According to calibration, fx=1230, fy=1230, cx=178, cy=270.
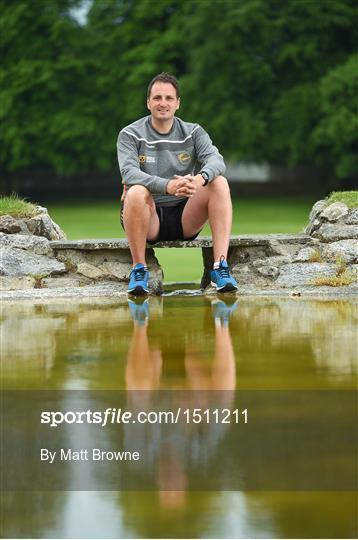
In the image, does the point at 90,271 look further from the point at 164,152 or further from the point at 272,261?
the point at 272,261

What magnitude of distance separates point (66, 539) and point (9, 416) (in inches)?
44.8

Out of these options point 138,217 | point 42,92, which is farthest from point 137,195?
point 42,92

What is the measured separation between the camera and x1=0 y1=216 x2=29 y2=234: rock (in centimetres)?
834

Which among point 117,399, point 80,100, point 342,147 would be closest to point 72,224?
point 342,147

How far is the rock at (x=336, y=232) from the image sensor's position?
820 centimetres

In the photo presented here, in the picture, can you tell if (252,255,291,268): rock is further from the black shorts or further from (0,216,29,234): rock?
(0,216,29,234): rock

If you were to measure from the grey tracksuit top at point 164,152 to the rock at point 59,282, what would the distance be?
0.80m

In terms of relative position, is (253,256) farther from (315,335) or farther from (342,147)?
(342,147)

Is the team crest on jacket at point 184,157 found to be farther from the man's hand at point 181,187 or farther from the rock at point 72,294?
the rock at point 72,294

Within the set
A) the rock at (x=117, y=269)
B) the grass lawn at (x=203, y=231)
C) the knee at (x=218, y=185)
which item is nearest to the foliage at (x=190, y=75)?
the grass lawn at (x=203, y=231)

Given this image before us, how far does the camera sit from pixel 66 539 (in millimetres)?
3434

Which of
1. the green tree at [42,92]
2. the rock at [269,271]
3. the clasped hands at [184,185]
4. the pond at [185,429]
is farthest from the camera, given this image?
the green tree at [42,92]

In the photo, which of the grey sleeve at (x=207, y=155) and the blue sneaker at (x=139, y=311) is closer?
the blue sneaker at (x=139, y=311)

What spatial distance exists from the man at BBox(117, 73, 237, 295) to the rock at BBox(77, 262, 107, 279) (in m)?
0.51
